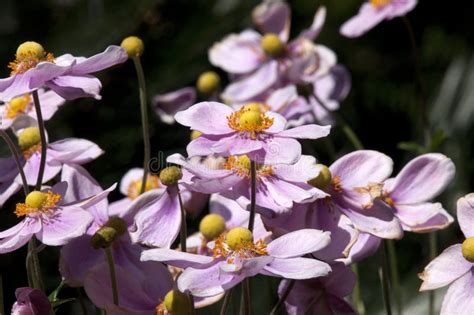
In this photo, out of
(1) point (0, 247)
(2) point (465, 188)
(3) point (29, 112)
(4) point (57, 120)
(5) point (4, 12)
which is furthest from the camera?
(5) point (4, 12)

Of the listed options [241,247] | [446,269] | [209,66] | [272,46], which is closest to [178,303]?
[241,247]

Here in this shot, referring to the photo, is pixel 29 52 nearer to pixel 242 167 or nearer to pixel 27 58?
pixel 27 58

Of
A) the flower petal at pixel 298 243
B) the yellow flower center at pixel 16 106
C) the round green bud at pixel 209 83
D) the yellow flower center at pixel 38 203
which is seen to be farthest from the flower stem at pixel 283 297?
the round green bud at pixel 209 83

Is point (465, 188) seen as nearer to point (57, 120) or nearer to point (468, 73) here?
point (468, 73)

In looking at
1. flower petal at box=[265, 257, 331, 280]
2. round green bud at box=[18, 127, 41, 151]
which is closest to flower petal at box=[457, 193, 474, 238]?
flower petal at box=[265, 257, 331, 280]

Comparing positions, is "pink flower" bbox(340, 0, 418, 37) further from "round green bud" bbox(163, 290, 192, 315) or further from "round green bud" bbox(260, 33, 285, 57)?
"round green bud" bbox(163, 290, 192, 315)

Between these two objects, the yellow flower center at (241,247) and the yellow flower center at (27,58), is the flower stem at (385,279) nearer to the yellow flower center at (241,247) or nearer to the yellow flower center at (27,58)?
the yellow flower center at (241,247)

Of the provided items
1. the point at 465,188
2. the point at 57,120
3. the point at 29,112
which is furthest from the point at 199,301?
the point at 465,188
